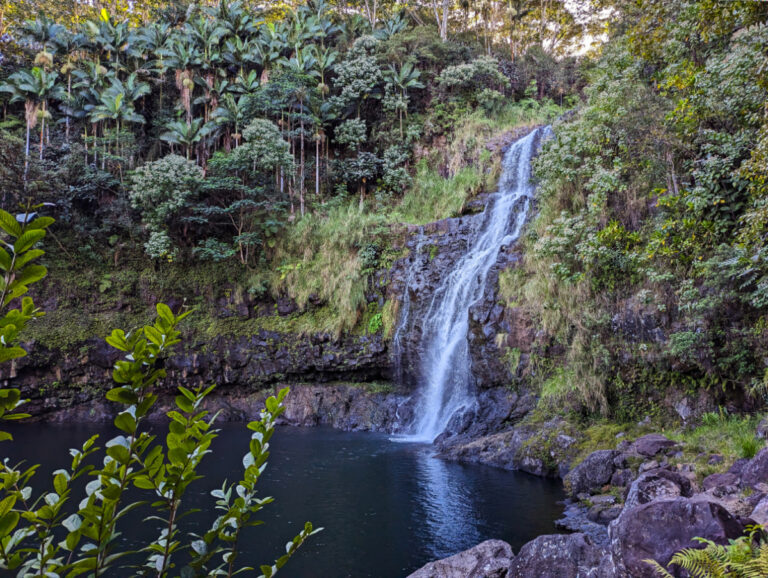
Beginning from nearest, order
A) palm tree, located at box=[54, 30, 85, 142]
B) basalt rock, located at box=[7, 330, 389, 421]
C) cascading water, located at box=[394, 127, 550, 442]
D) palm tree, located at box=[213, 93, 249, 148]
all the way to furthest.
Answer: cascading water, located at box=[394, 127, 550, 442] → basalt rock, located at box=[7, 330, 389, 421] → palm tree, located at box=[213, 93, 249, 148] → palm tree, located at box=[54, 30, 85, 142]

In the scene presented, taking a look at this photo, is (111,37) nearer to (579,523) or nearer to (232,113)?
(232,113)

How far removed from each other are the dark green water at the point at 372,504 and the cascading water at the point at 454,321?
6.60 feet

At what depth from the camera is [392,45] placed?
75.3 ft

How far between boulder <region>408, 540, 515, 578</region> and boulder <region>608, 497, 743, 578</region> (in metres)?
1.31

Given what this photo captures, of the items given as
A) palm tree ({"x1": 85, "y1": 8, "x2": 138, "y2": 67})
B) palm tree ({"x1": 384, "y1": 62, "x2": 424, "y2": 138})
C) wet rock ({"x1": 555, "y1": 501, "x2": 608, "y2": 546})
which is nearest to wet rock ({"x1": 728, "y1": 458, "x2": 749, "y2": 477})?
wet rock ({"x1": 555, "y1": 501, "x2": 608, "y2": 546})

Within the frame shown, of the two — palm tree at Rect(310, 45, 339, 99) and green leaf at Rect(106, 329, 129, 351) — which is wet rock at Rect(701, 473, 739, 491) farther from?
palm tree at Rect(310, 45, 339, 99)

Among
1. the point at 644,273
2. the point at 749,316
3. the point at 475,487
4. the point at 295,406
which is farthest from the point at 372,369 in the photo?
the point at 749,316

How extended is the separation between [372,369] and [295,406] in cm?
305

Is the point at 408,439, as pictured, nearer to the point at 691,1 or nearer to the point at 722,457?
the point at 722,457

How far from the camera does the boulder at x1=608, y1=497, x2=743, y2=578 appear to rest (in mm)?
3885

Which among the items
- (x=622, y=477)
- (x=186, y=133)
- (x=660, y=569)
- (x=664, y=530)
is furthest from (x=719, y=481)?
(x=186, y=133)

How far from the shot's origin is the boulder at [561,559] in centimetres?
449

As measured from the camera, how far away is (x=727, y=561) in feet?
10.9

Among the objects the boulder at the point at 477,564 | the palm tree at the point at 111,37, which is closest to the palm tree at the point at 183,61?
the palm tree at the point at 111,37
